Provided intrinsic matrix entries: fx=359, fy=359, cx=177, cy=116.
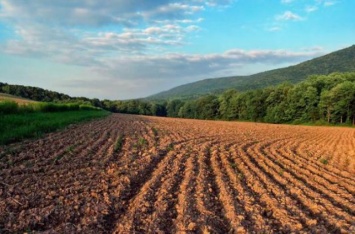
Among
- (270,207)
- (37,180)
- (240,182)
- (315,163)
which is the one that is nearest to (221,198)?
(270,207)

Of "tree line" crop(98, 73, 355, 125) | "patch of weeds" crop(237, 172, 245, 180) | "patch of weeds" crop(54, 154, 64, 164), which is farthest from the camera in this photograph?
"tree line" crop(98, 73, 355, 125)

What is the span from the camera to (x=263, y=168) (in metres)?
12.7

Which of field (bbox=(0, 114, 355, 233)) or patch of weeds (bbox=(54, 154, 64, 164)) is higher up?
patch of weeds (bbox=(54, 154, 64, 164))

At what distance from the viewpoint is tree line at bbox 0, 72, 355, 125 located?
61.2 m

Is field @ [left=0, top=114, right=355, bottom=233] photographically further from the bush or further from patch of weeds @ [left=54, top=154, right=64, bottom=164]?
the bush

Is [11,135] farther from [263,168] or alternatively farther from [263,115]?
[263,115]

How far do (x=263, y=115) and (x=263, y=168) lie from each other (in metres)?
68.4

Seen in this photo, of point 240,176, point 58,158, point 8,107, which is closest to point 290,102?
point 8,107

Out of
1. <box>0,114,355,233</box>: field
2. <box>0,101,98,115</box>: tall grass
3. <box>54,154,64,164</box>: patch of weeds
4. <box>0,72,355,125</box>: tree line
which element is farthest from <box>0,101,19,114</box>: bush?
<box>0,72,355,125</box>: tree line

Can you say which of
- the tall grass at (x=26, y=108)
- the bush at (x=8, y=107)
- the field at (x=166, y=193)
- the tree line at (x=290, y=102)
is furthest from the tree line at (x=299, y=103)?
the field at (x=166, y=193)

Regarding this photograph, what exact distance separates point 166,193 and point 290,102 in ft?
214

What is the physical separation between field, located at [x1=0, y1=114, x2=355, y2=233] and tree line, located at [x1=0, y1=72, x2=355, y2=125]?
51.4 metres

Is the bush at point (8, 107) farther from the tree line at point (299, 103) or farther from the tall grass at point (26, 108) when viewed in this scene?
the tree line at point (299, 103)

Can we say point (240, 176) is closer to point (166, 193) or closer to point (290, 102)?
point (166, 193)
